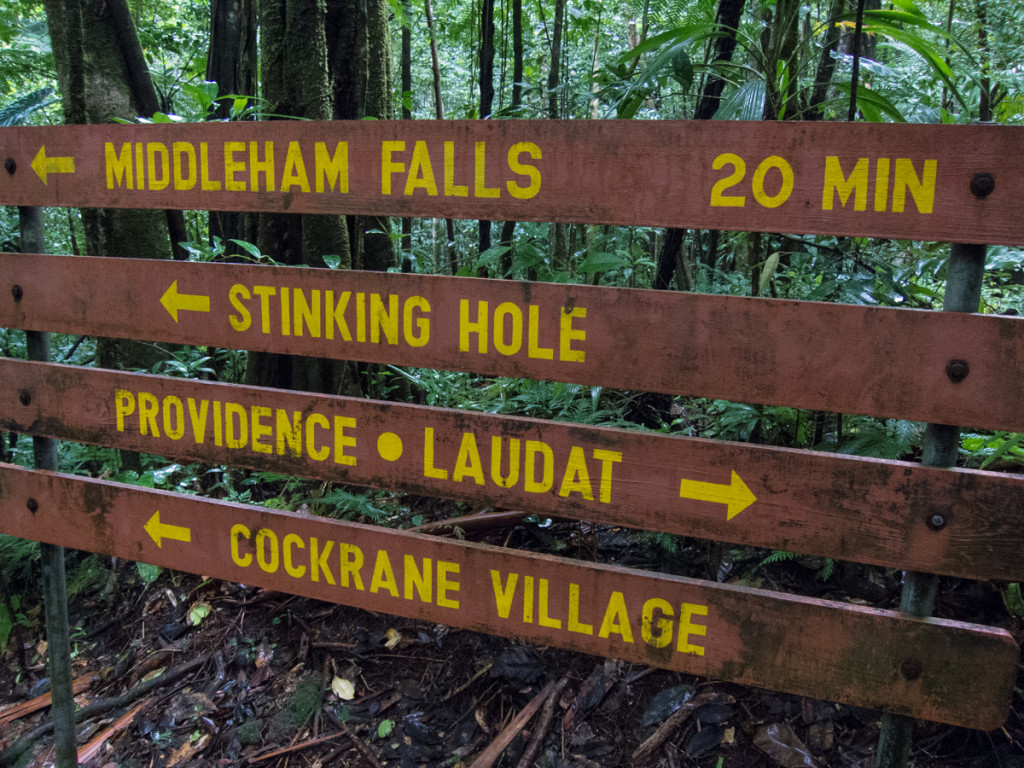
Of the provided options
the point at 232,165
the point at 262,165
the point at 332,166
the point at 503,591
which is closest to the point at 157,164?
the point at 232,165

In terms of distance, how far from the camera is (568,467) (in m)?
1.82

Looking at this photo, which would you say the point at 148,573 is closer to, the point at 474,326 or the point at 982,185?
the point at 474,326

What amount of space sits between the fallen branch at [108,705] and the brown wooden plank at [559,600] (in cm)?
98

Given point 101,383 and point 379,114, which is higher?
point 379,114

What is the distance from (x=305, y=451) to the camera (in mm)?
2053

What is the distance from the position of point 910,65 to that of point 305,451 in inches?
275

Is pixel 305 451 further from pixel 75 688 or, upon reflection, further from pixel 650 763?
pixel 75 688

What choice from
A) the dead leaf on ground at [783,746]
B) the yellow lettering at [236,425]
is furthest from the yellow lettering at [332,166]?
the dead leaf on ground at [783,746]

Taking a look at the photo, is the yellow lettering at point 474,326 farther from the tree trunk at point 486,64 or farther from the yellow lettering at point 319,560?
the tree trunk at point 486,64

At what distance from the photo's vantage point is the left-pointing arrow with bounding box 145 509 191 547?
223 centimetres

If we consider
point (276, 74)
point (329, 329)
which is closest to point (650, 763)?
point (329, 329)

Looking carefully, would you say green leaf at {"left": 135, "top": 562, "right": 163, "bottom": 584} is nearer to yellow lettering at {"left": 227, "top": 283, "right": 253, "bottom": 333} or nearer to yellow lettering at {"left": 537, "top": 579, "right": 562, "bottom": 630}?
→ yellow lettering at {"left": 227, "top": 283, "right": 253, "bottom": 333}

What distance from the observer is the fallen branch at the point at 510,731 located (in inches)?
94.1

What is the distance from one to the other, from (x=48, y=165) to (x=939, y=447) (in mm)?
2751
